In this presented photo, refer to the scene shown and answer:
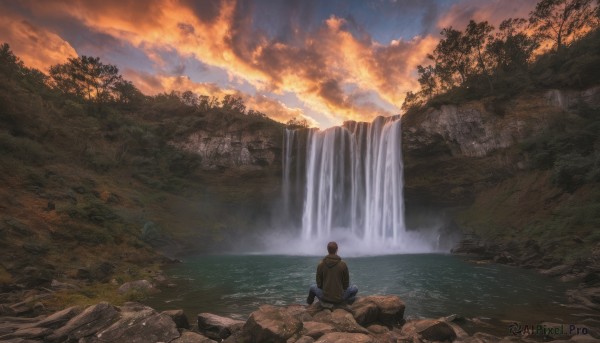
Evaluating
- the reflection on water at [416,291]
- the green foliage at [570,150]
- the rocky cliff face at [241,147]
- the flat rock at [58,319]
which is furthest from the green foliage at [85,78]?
Answer: the green foliage at [570,150]

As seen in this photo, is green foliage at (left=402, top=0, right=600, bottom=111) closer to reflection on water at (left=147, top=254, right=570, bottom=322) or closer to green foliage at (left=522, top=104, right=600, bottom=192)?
green foliage at (left=522, top=104, right=600, bottom=192)

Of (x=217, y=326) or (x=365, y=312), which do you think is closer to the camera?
(x=217, y=326)

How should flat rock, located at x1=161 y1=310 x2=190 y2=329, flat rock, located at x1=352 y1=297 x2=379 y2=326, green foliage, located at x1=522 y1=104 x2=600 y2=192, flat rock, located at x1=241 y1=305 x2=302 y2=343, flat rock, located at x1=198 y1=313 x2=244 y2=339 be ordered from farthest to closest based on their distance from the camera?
green foliage, located at x1=522 y1=104 x2=600 y2=192 < flat rock, located at x1=352 y1=297 x2=379 y2=326 < flat rock, located at x1=161 y1=310 x2=190 y2=329 < flat rock, located at x1=198 y1=313 x2=244 y2=339 < flat rock, located at x1=241 y1=305 x2=302 y2=343

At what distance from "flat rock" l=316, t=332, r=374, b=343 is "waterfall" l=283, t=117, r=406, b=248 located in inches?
1165

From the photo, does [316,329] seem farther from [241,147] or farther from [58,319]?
[241,147]

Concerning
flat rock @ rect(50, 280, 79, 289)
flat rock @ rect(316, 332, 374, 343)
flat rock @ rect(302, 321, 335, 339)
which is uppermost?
flat rock @ rect(316, 332, 374, 343)

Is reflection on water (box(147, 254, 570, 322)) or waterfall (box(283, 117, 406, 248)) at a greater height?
waterfall (box(283, 117, 406, 248))

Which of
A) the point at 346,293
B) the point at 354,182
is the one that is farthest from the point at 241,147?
the point at 346,293

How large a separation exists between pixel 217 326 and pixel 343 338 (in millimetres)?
2973

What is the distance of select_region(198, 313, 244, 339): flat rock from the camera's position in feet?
21.0

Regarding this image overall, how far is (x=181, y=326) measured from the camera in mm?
6691

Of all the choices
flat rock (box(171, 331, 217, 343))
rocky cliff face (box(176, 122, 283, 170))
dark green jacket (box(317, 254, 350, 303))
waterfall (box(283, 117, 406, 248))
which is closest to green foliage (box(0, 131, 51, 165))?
rocky cliff face (box(176, 122, 283, 170))

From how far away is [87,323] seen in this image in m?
5.96

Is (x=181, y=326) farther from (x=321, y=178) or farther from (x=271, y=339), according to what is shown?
(x=321, y=178)
